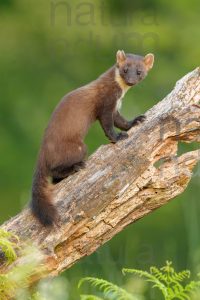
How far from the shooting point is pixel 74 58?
1673cm

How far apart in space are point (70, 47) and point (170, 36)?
151 centimetres

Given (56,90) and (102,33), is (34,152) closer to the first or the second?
(56,90)

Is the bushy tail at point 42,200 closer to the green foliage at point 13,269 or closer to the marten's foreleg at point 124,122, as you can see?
the green foliage at point 13,269

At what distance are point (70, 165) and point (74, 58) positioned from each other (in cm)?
969

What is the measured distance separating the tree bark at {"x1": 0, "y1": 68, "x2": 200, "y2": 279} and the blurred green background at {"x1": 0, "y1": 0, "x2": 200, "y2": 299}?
7.39m

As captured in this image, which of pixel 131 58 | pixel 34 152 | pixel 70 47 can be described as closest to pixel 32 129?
pixel 34 152

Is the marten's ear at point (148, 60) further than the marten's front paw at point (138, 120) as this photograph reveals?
Yes

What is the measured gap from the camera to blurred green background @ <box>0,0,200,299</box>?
49.7ft

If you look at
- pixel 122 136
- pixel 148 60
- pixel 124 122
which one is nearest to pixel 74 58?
pixel 148 60

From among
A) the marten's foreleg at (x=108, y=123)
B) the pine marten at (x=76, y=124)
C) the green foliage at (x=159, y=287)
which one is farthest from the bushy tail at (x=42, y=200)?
the green foliage at (x=159, y=287)

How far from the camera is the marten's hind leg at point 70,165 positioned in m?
7.03

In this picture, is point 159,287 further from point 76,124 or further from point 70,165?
point 76,124

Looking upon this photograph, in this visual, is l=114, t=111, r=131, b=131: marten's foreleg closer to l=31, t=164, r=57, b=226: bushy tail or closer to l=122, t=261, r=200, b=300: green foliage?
l=31, t=164, r=57, b=226: bushy tail

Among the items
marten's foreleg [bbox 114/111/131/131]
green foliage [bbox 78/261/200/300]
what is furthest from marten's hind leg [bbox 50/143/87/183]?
green foliage [bbox 78/261/200/300]
